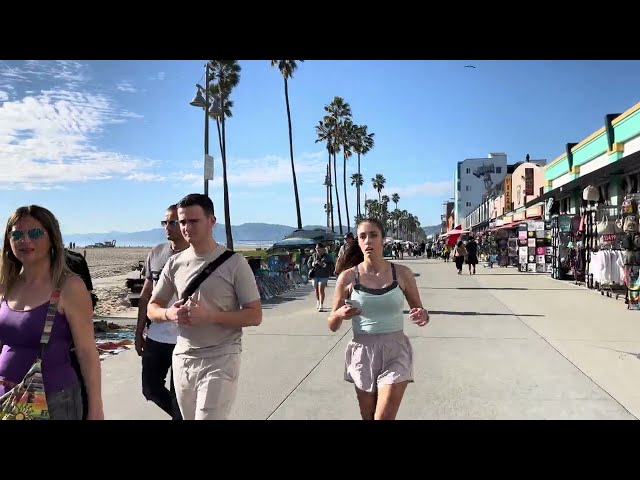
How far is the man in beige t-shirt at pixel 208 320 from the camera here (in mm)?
3121

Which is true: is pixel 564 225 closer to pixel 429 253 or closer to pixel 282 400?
pixel 282 400

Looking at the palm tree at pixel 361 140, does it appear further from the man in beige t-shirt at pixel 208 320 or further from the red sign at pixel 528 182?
the man in beige t-shirt at pixel 208 320

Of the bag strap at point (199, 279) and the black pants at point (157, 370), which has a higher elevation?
the bag strap at point (199, 279)

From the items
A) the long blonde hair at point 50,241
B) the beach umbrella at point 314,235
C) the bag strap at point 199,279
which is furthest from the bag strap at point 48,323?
the beach umbrella at point 314,235

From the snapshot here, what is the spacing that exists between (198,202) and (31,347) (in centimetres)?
116

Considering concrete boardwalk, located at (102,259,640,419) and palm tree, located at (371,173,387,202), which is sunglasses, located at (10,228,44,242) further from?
palm tree, located at (371,173,387,202)

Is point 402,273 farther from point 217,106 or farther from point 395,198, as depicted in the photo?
point 395,198

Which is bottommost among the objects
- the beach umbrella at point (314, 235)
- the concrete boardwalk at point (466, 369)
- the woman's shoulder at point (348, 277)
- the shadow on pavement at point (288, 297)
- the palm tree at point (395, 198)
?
the concrete boardwalk at point (466, 369)

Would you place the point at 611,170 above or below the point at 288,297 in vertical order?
above

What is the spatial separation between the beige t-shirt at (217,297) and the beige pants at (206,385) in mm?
49

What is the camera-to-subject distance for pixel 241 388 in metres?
6.08

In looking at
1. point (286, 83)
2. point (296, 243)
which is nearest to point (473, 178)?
point (286, 83)

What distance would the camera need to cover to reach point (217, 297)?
3205 mm
